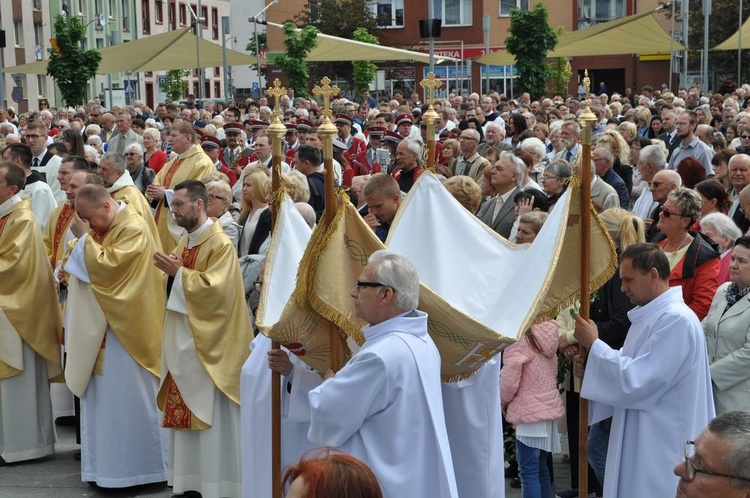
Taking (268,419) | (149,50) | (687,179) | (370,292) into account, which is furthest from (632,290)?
(149,50)

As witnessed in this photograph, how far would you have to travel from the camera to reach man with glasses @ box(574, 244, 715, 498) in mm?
5027

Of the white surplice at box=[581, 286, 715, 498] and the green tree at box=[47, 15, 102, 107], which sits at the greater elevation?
the green tree at box=[47, 15, 102, 107]

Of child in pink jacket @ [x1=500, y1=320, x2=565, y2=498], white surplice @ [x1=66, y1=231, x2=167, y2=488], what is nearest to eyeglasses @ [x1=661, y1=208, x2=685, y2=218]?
child in pink jacket @ [x1=500, y1=320, x2=565, y2=498]

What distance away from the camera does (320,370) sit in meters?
5.36

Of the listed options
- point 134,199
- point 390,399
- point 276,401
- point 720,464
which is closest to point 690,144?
point 134,199

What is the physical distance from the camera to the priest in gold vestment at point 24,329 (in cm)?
794

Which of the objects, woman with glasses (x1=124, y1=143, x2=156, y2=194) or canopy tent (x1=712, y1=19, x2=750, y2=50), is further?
canopy tent (x1=712, y1=19, x2=750, y2=50)

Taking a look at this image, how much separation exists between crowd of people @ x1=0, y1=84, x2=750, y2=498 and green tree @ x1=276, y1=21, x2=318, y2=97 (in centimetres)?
1830

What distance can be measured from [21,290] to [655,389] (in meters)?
4.76

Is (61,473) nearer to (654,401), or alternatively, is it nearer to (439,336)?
(439,336)

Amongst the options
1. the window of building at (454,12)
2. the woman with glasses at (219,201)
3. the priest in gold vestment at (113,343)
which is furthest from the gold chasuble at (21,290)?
the window of building at (454,12)

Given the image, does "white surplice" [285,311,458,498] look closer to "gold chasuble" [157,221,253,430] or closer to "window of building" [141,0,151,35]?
"gold chasuble" [157,221,253,430]

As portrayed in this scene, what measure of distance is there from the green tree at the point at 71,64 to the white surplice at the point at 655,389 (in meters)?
25.4

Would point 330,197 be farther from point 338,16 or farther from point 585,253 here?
point 338,16
